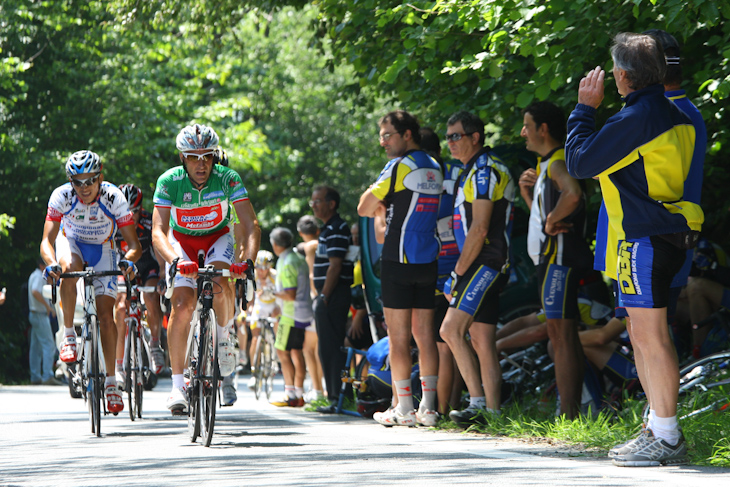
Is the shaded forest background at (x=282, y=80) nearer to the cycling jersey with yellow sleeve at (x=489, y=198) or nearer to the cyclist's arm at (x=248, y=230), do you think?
the cycling jersey with yellow sleeve at (x=489, y=198)

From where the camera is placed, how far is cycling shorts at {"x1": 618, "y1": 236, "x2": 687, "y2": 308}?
18.7 feet

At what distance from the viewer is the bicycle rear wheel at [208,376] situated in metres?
6.90

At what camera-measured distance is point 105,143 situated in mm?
22297

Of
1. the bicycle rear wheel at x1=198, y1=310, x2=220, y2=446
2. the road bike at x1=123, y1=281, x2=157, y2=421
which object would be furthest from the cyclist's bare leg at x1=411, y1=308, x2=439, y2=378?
the road bike at x1=123, y1=281, x2=157, y2=421

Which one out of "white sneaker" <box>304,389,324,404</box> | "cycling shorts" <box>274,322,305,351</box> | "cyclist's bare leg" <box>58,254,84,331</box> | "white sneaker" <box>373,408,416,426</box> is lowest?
"white sneaker" <box>304,389,324,404</box>

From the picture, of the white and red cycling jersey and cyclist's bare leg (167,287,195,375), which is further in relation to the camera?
the white and red cycling jersey

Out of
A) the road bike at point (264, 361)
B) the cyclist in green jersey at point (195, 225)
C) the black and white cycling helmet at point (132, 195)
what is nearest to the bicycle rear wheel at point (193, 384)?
the cyclist in green jersey at point (195, 225)

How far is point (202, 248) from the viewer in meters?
8.03

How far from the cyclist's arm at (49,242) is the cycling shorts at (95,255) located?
0.36 m

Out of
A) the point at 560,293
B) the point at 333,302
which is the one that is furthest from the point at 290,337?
the point at 560,293

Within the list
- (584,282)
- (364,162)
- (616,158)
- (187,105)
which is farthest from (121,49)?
(616,158)

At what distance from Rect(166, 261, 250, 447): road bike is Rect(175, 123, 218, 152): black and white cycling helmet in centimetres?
101

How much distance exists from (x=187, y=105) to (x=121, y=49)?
2.01 metres

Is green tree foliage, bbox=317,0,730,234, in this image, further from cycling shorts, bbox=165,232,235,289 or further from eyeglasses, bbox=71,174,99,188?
eyeglasses, bbox=71,174,99,188
